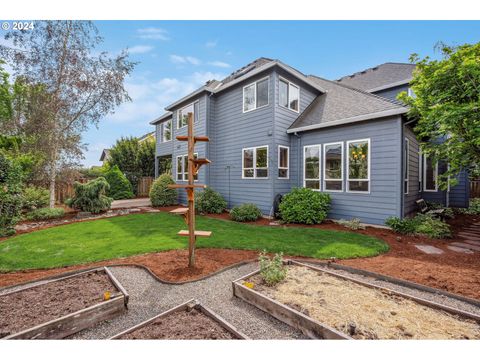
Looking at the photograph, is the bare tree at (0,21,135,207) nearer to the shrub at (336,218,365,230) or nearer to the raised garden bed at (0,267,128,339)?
the raised garden bed at (0,267,128,339)

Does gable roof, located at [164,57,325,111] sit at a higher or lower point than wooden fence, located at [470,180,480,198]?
higher

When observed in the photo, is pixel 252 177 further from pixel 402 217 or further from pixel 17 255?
pixel 17 255

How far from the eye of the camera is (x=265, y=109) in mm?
9000

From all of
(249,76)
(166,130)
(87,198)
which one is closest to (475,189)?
(249,76)

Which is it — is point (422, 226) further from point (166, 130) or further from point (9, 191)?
point (166, 130)

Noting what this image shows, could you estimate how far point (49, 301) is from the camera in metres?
2.72

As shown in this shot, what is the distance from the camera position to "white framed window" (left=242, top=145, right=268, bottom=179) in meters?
9.17

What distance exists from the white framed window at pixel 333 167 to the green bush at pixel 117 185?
1464 centimetres

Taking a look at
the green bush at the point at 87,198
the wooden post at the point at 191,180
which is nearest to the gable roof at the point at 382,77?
the wooden post at the point at 191,180

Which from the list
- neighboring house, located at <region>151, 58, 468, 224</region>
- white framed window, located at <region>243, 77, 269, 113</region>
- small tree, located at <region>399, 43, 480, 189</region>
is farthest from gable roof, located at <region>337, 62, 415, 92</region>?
white framed window, located at <region>243, 77, 269, 113</region>

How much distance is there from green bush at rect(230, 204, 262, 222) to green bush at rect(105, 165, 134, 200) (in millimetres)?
11686

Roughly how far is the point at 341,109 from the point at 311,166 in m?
2.46
